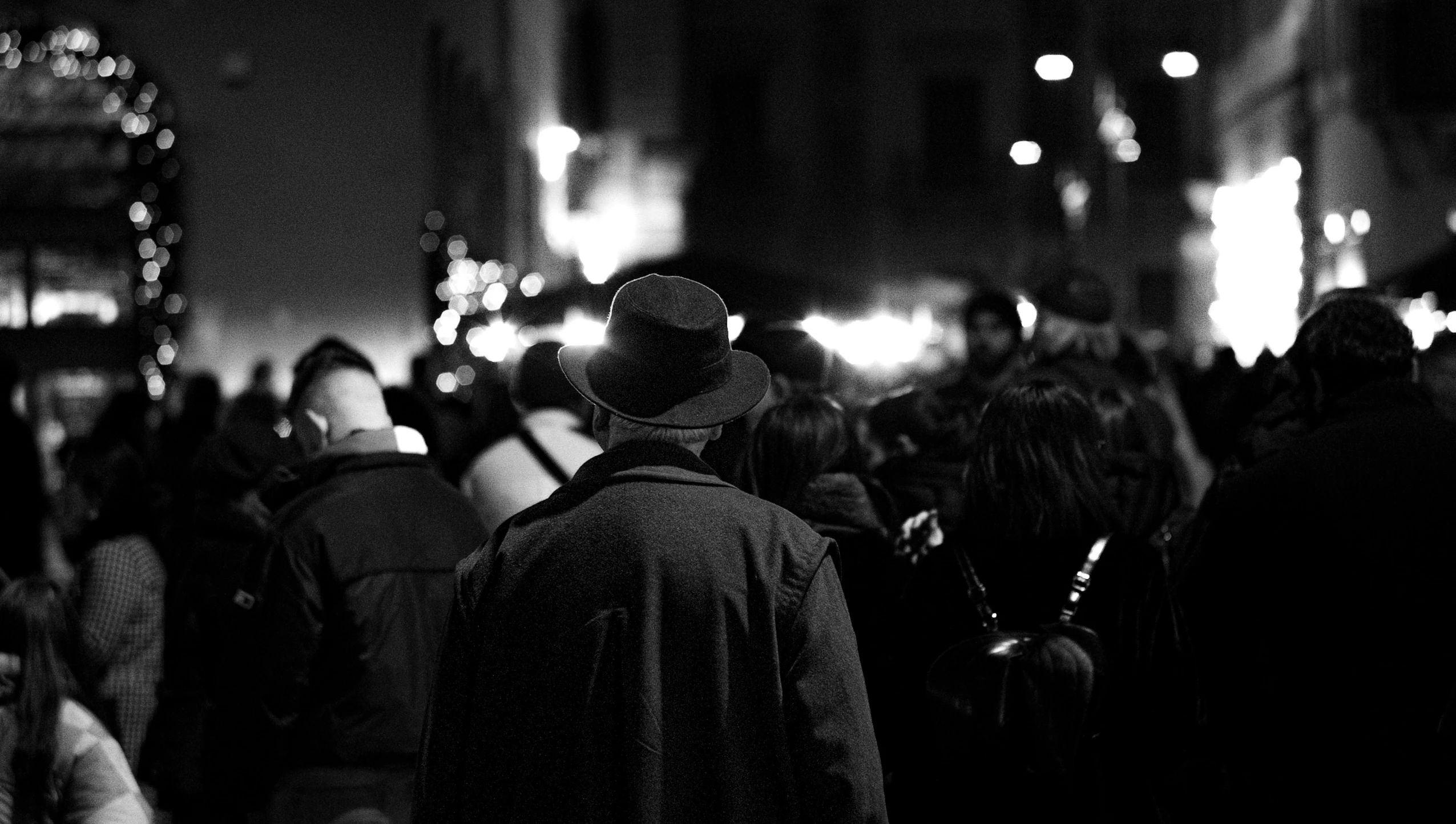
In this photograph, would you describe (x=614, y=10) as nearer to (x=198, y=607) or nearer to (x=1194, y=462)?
(x=1194, y=462)

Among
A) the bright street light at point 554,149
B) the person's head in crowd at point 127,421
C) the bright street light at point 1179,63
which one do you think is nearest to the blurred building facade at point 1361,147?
the bright street light at point 1179,63

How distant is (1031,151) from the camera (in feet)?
159

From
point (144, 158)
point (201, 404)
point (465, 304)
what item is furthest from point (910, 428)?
point (465, 304)

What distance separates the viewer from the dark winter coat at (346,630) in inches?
175

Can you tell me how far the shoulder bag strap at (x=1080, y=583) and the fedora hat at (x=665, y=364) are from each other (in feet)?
3.36

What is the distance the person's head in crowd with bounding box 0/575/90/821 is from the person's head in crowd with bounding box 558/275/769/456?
6.28 feet

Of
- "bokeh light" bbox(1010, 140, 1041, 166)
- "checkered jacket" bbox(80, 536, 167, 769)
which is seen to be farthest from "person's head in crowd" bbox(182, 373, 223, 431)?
"bokeh light" bbox(1010, 140, 1041, 166)

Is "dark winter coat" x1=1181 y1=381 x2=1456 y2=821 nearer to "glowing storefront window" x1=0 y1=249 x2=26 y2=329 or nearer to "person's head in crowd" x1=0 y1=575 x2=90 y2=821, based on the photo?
"person's head in crowd" x1=0 y1=575 x2=90 y2=821

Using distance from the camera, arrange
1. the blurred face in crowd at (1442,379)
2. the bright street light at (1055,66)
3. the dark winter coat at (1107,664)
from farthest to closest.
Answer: the bright street light at (1055,66), the blurred face in crowd at (1442,379), the dark winter coat at (1107,664)

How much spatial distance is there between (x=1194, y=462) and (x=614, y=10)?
35.4m

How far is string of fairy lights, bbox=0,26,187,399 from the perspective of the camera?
578 inches

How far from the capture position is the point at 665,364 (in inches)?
126

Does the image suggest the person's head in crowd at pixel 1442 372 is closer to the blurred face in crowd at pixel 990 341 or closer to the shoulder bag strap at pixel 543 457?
the blurred face in crowd at pixel 990 341

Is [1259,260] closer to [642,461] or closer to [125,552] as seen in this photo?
[125,552]
